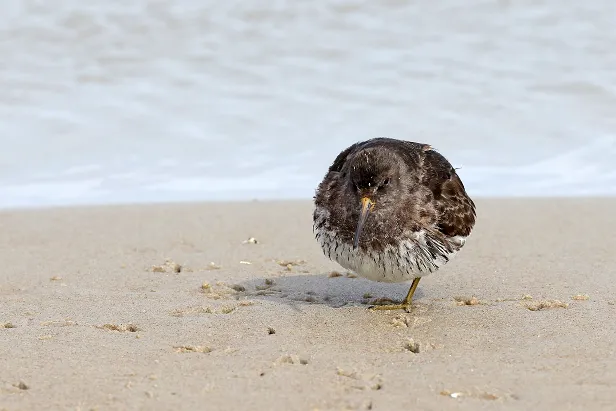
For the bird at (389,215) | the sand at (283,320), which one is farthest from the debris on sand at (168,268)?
the bird at (389,215)

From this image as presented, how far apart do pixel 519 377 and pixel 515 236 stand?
161 inches

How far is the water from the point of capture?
425 inches

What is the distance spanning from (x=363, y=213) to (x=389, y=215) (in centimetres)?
22

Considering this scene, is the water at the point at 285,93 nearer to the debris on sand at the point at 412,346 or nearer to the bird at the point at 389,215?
the bird at the point at 389,215

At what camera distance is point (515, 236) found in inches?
323

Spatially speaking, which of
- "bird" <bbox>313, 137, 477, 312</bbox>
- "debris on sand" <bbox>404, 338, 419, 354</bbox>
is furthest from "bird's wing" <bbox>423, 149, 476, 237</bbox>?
"debris on sand" <bbox>404, 338, 419, 354</bbox>

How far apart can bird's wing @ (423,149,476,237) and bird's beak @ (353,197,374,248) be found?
53 centimetres

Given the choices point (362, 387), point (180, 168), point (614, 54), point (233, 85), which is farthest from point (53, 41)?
point (362, 387)

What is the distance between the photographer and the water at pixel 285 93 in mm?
10805

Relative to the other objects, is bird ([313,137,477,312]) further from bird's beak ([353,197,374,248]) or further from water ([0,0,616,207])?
water ([0,0,616,207])

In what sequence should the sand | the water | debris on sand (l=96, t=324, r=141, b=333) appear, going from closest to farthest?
the sand < debris on sand (l=96, t=324, r=141, b=333) < the water

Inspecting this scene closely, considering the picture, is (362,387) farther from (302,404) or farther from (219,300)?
(219,300)

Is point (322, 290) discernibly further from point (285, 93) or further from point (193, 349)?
point (285, 93)

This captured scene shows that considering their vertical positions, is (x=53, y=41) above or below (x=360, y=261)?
above
